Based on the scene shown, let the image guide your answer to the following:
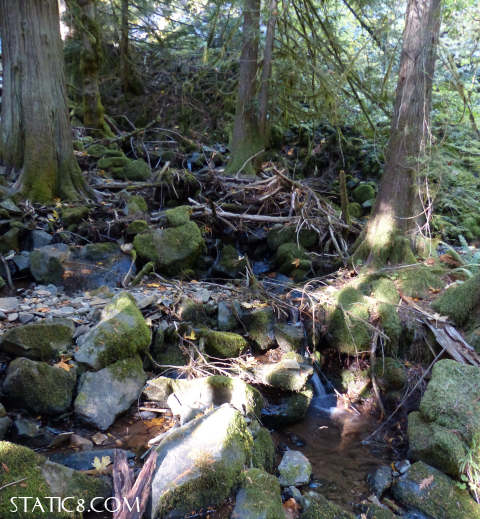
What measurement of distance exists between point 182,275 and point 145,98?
929cm

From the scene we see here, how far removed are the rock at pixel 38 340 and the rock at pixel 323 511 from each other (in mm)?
2894

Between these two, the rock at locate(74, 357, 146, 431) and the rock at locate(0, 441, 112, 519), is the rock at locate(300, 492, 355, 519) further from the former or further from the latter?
the rock at locate(74, 357, 146, 431)

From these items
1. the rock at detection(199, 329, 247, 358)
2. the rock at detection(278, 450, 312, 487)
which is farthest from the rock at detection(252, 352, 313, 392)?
the rock at detection(278, 450, 312, 487)

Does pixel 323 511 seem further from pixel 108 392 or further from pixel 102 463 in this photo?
pixel 108 392

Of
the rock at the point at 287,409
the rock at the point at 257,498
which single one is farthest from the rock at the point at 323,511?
the rock at the point at 287,409

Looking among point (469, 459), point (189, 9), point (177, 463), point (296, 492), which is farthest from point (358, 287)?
point (189, 9)

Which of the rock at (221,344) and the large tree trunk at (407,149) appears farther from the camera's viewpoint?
the large tree trunk at (407,149)

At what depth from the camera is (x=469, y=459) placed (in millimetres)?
3539

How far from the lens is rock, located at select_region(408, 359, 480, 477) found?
368 cm

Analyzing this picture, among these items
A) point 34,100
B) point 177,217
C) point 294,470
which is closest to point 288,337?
point 294,470

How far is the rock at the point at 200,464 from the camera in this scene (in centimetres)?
288

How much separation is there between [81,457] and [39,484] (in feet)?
2.52

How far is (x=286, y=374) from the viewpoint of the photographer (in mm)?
4750

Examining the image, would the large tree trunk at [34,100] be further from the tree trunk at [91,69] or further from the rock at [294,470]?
the rock at [294,470]
